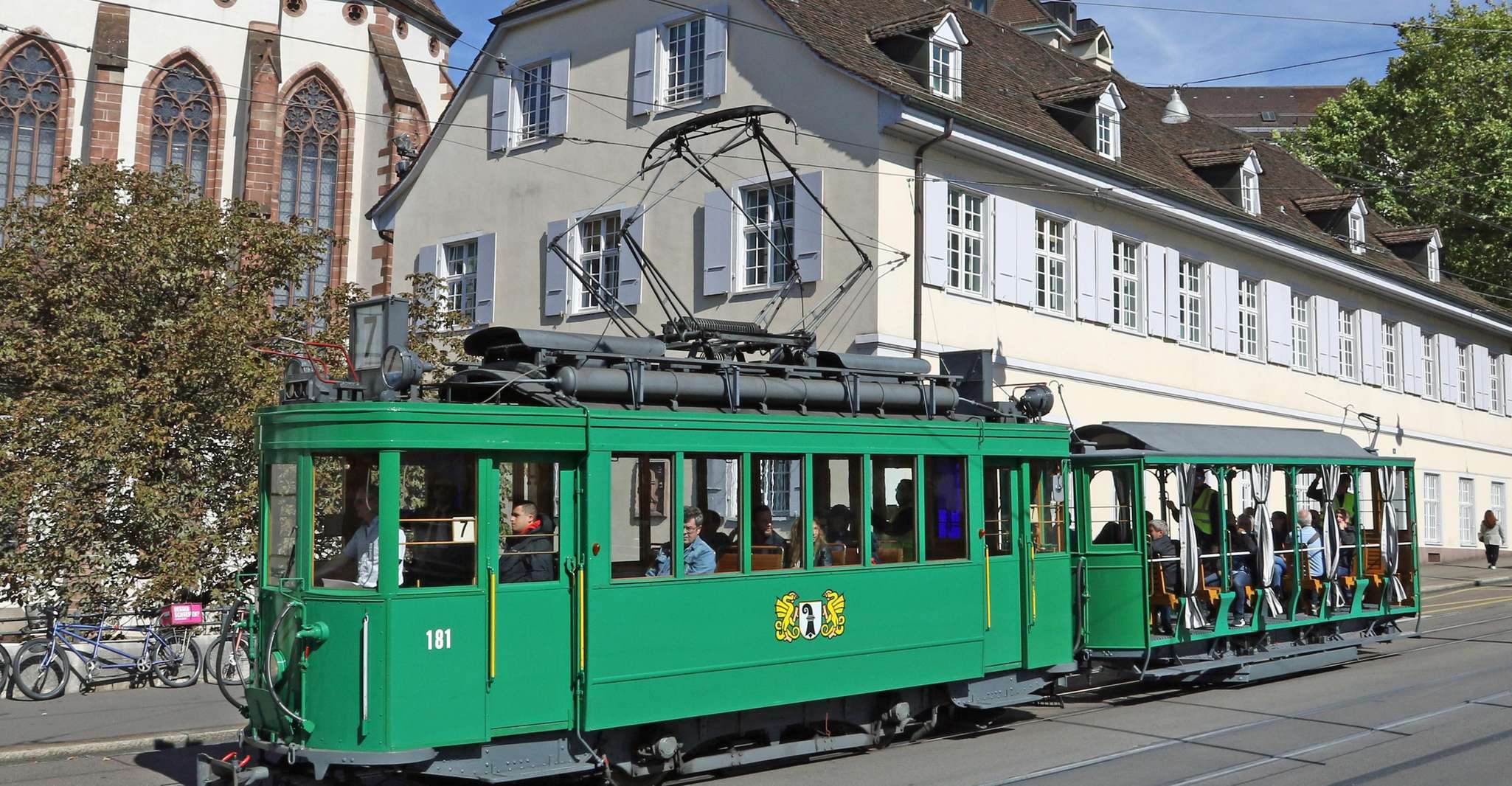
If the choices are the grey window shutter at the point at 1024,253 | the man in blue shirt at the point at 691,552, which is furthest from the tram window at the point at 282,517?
the grey window shutter at the point at 1024,253

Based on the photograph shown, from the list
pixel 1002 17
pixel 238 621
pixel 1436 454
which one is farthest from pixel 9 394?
pixel 1002 17

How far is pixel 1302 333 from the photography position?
99.2ft

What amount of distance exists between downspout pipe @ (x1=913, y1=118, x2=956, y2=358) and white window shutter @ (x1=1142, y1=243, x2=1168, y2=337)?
6411 mm

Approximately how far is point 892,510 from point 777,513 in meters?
1.23

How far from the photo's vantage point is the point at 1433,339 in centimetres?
3609

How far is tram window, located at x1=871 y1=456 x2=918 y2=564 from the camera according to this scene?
35.6ft

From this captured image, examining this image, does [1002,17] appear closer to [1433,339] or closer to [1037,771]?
[1433,339]

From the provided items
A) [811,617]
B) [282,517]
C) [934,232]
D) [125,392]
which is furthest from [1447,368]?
[282,517]

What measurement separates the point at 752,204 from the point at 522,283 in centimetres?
504

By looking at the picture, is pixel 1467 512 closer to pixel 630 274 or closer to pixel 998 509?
pixel 630 274

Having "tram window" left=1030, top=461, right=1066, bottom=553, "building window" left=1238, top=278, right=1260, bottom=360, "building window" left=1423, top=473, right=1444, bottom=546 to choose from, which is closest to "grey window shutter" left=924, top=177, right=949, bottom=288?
"tram window" left=1030, top=461, right=1066, bottom=553

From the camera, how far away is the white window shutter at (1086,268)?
2341cm

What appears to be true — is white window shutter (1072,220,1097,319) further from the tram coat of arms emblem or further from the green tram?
the tram coat of arms emblem

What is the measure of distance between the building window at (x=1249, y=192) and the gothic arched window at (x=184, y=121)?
73.2ft
